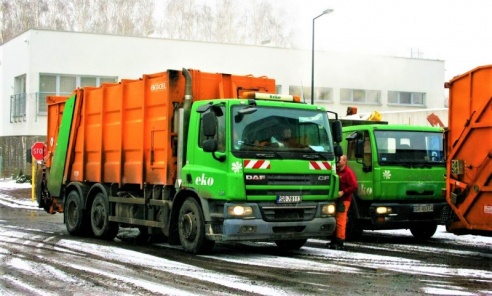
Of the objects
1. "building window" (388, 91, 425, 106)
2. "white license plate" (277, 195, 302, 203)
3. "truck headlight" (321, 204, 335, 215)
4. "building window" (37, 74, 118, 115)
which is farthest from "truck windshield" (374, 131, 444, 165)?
"building window" (388, 91, 425, 106)

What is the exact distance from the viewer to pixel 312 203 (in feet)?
38.6

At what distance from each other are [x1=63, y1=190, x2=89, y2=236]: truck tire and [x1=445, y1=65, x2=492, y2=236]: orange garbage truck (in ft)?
23.7

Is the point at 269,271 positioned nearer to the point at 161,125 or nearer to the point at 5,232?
the point at 161,125

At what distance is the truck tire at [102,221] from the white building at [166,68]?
966 inches

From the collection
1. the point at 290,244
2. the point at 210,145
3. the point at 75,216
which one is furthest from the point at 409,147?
the point at 75,216

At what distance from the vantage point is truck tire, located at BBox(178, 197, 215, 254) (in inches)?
457

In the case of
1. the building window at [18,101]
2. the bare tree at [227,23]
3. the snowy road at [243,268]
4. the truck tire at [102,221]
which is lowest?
the snowy road at [243,268]

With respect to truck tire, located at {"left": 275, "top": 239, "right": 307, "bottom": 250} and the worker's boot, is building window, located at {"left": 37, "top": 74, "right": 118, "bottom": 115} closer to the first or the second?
truck tire, located at {"left": 275, "top": 239, "right": 307, "bottom": 250}

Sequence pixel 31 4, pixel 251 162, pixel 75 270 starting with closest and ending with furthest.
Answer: pixel 75 270 < pixel 251 162 < pixel 31 4

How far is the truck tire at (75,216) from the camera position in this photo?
15.1m

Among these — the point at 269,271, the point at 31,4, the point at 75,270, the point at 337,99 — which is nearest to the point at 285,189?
the point at 269,271

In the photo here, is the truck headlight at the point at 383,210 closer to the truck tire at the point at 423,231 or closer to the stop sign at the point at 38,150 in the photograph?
the truck tire at the point at 423,231

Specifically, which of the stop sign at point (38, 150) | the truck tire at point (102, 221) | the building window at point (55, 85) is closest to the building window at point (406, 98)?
the building window at point (55, 85)

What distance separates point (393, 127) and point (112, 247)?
582 centimetres
